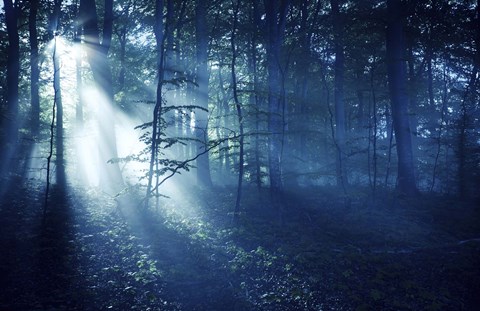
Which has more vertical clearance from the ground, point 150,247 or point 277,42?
point 277,42

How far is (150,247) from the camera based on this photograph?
7492 mm

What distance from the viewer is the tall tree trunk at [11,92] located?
13602 millimetres

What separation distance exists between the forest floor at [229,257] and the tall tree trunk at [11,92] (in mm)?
3483

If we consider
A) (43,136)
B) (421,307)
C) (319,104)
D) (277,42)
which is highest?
(277,42)

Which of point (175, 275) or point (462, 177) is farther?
point (462, 177)

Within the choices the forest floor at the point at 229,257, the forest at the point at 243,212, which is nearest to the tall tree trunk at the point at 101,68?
the forest at the point at 243,212

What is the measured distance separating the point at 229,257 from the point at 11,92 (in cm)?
1511

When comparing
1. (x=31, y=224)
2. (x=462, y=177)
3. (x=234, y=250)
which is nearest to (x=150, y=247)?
(x=234, y=250)

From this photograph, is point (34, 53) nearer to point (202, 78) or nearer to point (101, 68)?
point (101, 68)

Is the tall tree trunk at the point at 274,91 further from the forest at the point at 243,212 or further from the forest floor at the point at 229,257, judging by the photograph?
the forest floor at the point at 229,257

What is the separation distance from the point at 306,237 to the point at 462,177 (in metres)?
10.4

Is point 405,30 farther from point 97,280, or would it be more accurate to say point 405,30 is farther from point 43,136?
point 43,136

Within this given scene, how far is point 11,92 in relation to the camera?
1548cm

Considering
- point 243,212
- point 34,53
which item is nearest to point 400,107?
point 243,212
